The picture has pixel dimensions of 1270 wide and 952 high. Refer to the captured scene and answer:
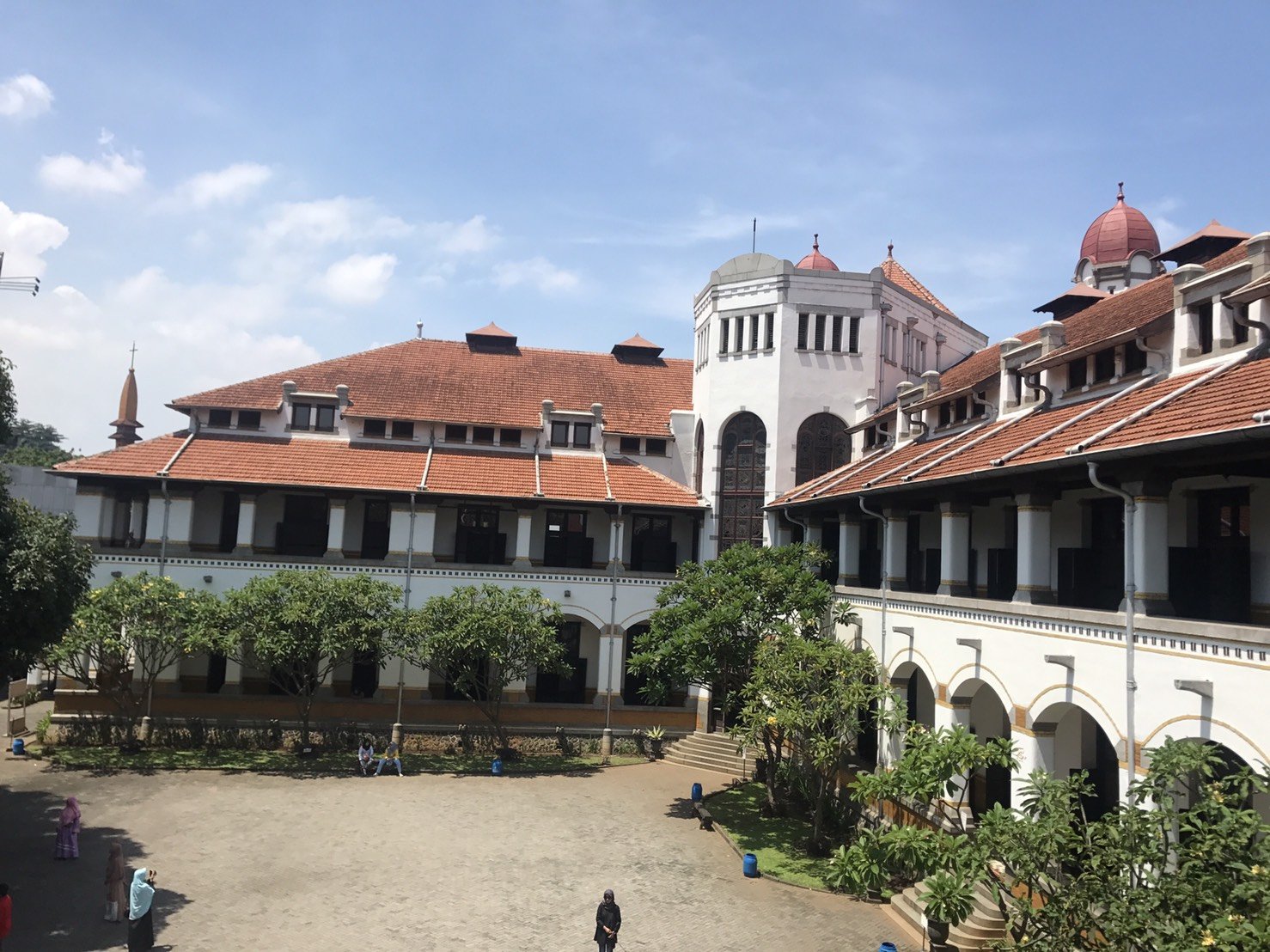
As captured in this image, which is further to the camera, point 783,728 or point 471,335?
point 471,335

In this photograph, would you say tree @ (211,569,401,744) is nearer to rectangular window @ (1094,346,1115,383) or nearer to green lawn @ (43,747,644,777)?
green lawn @ (43,747,644,777)

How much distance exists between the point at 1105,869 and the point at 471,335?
114 ft

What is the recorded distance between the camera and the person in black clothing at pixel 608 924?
14734 millimetres

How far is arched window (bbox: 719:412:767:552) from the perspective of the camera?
3338cm

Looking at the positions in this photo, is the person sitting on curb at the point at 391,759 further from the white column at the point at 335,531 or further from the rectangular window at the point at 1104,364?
the rectangular window at the point at 1104,364

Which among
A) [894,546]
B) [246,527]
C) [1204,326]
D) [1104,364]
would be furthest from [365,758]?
[1204,326]

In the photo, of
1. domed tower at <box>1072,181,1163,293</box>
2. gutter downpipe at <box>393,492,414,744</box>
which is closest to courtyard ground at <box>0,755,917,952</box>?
gutter downpipe at <box>393,492,414,744</box>

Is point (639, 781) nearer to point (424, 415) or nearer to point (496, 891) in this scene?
point (496, 891)

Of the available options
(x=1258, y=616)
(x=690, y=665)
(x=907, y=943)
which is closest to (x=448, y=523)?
(x=690, y=665)

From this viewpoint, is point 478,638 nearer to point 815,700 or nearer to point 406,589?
point 406,589

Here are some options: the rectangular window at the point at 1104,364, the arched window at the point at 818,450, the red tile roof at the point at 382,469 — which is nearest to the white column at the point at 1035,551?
the rectangular window at the point at 1104,364

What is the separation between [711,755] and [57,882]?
62.3 feet

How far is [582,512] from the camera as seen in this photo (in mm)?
33750

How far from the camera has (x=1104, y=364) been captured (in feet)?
62.0
